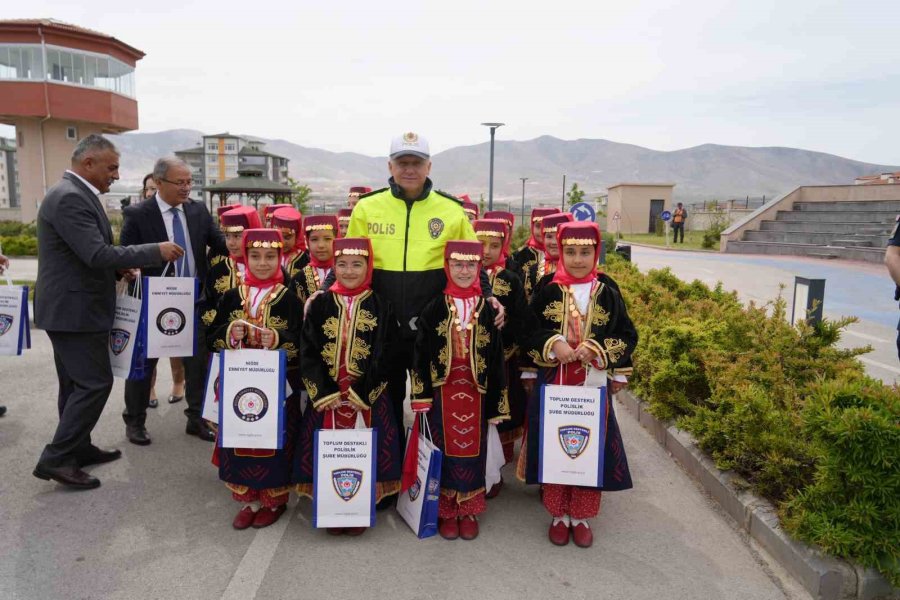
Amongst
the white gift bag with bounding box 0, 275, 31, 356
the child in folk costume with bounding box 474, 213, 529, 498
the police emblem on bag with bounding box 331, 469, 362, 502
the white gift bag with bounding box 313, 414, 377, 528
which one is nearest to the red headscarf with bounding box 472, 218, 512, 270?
the child in folk costume with bounding box 474, 213, 529, 498

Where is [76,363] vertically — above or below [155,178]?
below

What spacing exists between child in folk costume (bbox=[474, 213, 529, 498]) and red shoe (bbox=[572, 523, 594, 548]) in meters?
0.76

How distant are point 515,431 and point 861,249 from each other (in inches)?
834

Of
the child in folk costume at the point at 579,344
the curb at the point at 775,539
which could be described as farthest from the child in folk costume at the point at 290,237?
the curb at the point at 775,539

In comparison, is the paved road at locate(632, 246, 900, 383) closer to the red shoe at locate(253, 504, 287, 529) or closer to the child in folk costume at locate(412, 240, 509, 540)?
the child in folk costume at locate(412, 240, 509, 540)

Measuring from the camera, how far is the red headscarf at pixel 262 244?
3945 mm

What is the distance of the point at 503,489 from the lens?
457cm

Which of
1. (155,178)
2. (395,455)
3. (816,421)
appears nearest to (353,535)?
(395,455)

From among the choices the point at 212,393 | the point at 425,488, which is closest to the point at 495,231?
the point at 425,488

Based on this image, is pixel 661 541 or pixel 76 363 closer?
pixel 661 541

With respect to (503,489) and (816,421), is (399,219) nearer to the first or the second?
(503,489)

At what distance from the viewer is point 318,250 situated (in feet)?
16.6

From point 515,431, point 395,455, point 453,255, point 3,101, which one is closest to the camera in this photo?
point 453,255

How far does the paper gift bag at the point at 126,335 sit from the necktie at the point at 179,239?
0.51m
